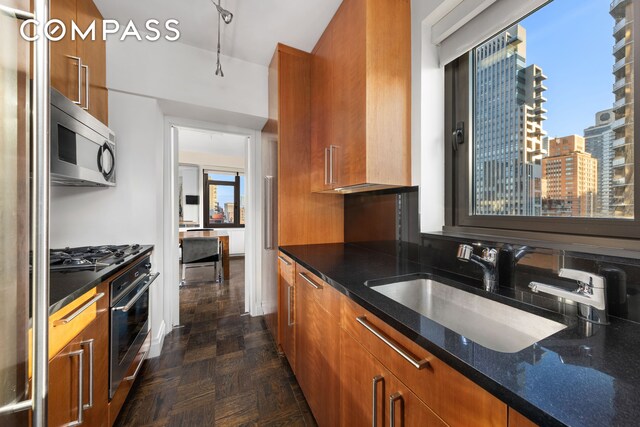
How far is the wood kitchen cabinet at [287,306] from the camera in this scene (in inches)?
65.0

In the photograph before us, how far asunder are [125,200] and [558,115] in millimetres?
2664

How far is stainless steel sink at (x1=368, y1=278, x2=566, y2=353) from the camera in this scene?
0.79 meters

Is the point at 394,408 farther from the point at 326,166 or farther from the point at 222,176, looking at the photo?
the point at 222,176

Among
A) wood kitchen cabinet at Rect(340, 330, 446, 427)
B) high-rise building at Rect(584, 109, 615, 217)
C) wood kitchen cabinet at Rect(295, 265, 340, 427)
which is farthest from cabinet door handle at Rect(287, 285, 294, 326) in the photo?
high-rise building at Rect(584, 109, 615, 217)

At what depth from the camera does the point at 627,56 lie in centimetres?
85

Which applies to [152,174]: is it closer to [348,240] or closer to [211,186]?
[348,240]

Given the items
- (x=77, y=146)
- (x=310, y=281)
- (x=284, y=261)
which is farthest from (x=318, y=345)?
(x=77, y=146)

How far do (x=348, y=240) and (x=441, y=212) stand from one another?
85 centimetres

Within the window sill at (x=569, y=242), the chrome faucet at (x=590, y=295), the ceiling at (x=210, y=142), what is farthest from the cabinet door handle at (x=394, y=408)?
the ceiling at (x=210, y=142)

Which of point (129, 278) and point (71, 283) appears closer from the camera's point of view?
point (71, 283)

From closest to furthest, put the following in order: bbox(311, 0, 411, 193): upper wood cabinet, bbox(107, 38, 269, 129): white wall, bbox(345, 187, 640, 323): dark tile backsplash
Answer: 1. bbox(345, 187, 640, 323): dark tile backsplash
2. bbox(311, 0, 411, 193): upper wood cabinet
3. bbox(107, 38, 269, 129): white wall

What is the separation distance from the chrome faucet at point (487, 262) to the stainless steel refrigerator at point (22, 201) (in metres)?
1.24

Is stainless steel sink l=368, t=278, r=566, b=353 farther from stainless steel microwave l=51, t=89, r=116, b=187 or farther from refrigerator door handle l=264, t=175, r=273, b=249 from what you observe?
stainless steel microwave l=51, t=89, r=116, b=187

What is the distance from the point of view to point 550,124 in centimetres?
110
